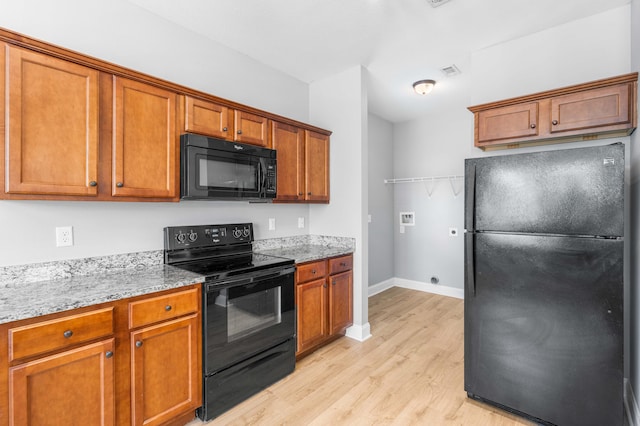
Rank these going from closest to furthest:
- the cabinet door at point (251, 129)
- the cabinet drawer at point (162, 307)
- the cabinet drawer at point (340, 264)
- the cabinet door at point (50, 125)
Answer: the cabinet door at point (50, 125), the cabinet drawer at point (162, 307), the cabinet door at point (251, 129), the cabinet drawer at point (340, 264)

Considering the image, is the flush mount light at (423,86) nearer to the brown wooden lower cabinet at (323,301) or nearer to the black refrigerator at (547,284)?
the black refrigerator at (547,284)

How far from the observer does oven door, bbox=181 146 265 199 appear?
7.18 ft

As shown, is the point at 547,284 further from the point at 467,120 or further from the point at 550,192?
the point at 467,120

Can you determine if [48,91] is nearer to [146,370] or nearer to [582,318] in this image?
[146,370]

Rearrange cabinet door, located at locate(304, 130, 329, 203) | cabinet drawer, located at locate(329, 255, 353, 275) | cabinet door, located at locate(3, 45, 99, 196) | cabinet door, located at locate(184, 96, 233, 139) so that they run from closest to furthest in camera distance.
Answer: cabinet door, located at locate(3, 45, 99, 196), cabinet door, located at locate(184, 96, 233, 139), cabinet drawer, located at locate(329, 255, 353, 275), cabinet door, located at locate(304, 130, 329, 203)

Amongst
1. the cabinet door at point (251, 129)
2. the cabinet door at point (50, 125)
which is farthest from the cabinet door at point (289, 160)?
the cabinet door at point (50, 125)

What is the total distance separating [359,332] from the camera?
3.24m

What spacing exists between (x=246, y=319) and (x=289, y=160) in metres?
1.48

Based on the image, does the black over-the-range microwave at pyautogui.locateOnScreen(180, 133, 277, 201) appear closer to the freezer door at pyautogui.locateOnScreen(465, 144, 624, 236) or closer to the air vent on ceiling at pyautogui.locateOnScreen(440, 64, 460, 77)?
the freezer door at pyautogui.locateOnScreen(465, 144, 624, 236)

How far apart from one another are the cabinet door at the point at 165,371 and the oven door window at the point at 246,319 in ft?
0.34

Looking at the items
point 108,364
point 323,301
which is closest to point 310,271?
point 323,301

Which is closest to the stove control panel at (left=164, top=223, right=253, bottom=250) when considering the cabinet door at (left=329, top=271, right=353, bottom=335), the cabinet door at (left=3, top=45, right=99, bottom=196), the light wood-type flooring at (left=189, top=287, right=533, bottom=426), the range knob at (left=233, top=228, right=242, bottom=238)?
the range knob at (left=233, top=228, right=242, bottom=238)

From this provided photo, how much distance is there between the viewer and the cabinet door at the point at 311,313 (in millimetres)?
2699

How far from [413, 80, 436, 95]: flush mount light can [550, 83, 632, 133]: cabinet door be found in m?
1.55
